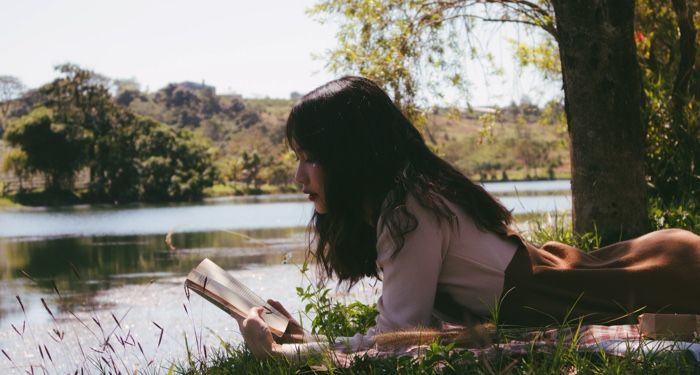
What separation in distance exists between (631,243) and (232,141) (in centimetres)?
8585

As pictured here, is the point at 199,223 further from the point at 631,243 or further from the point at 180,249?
the point at 631,243

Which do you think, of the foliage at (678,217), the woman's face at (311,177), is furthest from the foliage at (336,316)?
the foliage at (678,217)

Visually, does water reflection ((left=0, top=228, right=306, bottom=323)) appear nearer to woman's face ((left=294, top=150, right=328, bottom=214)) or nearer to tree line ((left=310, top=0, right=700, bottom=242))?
tree line ((left=310, top=0, right=700, bottom=242))

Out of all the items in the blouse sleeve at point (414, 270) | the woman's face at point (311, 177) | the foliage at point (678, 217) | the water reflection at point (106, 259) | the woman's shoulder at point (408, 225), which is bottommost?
the water reflection at point (106, 259)

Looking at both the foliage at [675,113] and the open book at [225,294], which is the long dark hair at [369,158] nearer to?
the open book at [225,294]

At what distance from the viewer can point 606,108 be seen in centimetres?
399

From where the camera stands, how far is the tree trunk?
3.95 m

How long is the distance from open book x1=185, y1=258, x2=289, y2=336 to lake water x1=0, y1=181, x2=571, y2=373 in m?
0.20

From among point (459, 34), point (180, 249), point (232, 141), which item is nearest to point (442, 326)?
point (459, 34)

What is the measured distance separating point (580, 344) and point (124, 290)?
385 inches

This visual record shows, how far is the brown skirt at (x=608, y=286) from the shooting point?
216 centimetres

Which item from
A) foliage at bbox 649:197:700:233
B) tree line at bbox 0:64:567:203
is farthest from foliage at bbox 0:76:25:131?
foliage at bbox 649:197:700:233

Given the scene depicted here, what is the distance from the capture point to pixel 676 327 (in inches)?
80.5

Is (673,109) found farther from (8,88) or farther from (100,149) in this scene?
(8,88)
